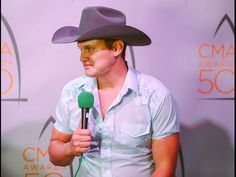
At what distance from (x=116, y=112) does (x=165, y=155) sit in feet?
0.84

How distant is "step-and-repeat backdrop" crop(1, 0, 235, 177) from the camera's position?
1659 millimetres

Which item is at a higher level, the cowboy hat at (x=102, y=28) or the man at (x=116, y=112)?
the cowboy hat at (x=102, y=28)

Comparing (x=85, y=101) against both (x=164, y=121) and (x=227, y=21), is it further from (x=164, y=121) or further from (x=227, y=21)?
(x=227, y=21)

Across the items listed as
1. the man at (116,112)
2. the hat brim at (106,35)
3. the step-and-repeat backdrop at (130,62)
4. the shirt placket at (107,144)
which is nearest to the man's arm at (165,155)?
the man at (116,112)

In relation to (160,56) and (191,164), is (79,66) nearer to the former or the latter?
(160,56)

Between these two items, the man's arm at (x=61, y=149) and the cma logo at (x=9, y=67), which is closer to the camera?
the man's arm at (x=61, y=149)

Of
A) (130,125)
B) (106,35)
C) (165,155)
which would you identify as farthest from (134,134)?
(106,35)

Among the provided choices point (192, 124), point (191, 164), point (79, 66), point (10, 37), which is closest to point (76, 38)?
point (79, 66)

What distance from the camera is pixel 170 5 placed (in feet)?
5.49

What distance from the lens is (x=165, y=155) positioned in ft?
4.64

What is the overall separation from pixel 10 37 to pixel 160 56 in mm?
695

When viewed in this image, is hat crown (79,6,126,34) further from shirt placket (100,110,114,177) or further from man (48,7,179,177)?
shirt placket (100,110,114,177)

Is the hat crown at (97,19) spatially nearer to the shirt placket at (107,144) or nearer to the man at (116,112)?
the man at (116,112)

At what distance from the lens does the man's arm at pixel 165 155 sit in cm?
141
